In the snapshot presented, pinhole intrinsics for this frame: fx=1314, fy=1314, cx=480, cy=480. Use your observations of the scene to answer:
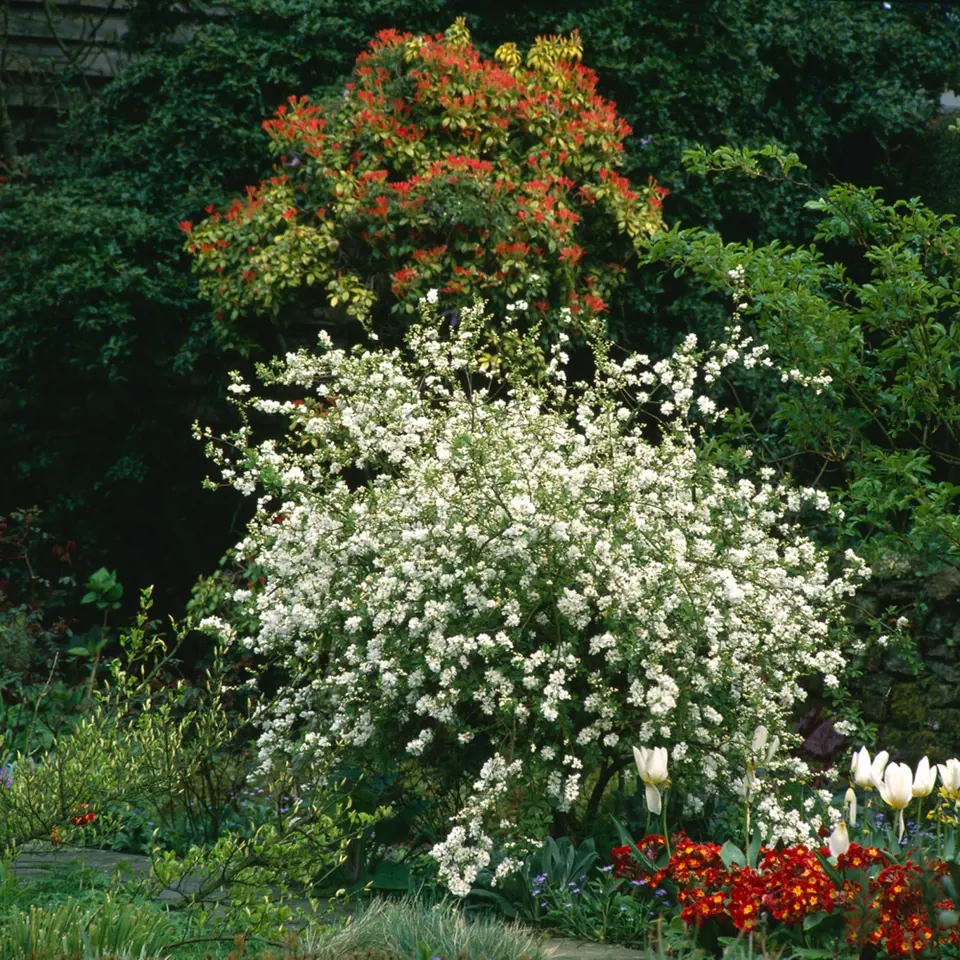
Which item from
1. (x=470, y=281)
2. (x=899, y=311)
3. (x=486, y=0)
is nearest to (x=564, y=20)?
(x=486, y=0)

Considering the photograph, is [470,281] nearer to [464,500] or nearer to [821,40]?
[464,500]

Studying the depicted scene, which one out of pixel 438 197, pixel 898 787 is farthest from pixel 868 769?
pixel 438 197

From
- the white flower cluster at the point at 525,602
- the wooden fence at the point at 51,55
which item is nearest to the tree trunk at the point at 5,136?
the wooden fence at the point at 51,55

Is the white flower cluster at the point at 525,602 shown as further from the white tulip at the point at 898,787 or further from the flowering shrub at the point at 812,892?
the white tulip at the point at 898,787

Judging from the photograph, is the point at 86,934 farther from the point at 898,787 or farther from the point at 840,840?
the point at 898,787

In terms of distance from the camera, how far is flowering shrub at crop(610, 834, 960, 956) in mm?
3521

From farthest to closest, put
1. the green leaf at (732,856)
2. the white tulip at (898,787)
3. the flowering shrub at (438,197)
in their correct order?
the flowering shrub at (438,197) < the green leaf at (732,856) < the white tulip at (898,787)

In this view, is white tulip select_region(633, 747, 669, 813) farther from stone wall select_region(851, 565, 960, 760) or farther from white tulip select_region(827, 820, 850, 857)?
stone wall select_region(851, 565, 960, 760)

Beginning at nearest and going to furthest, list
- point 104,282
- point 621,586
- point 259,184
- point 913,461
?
point 621,586 < point 913,461 < point 104,282 < point 259,184

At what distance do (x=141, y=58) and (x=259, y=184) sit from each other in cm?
159

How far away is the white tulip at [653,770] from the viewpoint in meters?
3.85

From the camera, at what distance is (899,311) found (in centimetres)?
528

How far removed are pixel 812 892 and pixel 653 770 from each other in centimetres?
55

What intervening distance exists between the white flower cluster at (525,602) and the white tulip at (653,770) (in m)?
0.20
